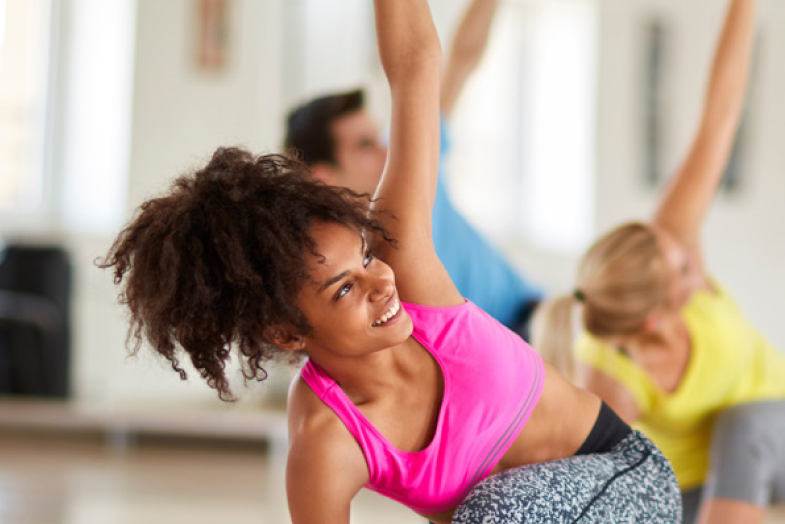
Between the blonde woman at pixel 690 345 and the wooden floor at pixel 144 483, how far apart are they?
1513 mm

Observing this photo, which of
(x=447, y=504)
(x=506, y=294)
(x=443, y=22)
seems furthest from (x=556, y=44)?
(x=447, y=504)

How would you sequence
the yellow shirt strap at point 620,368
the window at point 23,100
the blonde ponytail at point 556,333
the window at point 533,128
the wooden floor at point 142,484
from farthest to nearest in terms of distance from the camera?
the window at point 533,128, the window at point 23,100, the wooden floor at point 142,484, the yellow shirt strap at point 620,368, the blonde ponytail at point 556,333

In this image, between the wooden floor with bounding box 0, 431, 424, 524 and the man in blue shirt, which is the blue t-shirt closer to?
the man in blue shirt

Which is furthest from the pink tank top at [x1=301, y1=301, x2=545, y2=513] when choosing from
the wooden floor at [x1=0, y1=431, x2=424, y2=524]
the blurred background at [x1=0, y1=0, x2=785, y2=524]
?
the blurred background at [x1=0, y1=0, x2=785, y2=524]

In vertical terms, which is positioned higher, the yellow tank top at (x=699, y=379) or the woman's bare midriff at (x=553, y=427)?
the woman's bare midriff at (x=553, y=427)

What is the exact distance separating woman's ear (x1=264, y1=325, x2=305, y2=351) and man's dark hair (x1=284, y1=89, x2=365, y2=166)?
3.20 feet

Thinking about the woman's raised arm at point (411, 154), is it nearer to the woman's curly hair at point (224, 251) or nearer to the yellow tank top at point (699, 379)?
the woman's curly hair at point (224, 251)

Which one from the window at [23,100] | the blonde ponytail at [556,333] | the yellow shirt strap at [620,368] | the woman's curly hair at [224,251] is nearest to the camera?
the woman's curly hair at [224,251]

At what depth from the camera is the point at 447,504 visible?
4.10 ft

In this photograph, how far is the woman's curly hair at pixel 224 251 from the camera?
1097mm

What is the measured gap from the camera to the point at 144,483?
369cm

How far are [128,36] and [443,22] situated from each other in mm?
2044

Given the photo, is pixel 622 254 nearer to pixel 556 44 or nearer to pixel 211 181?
pixel 211 181

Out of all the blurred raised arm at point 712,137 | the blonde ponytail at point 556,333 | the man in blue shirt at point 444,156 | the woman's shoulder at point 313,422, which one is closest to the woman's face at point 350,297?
the woman's shoulder at point 313,422
